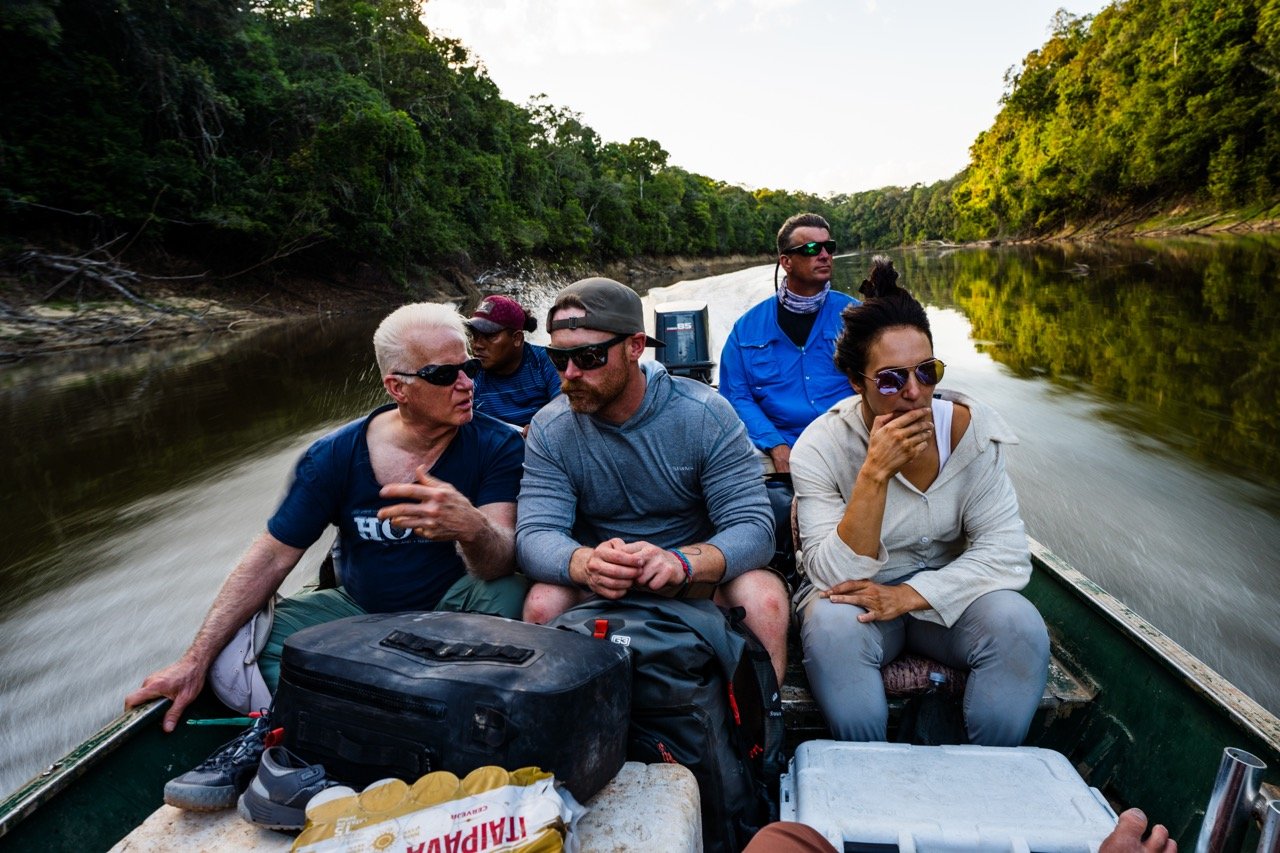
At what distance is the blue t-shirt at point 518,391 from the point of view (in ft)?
13.3

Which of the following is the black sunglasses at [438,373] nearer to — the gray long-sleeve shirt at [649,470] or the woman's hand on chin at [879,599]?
the gray long-sleeve shirt at [649,470]

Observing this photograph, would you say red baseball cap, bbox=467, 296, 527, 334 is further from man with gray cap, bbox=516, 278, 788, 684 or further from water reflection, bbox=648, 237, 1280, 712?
water reflection, bbox=648, 237, 1280, 712

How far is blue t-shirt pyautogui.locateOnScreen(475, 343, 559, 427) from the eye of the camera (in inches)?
160

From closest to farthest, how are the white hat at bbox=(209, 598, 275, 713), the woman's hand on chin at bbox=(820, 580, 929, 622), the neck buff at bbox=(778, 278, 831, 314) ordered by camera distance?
the woman's hand on chin at bbox=(820, 580, 929, 622) < the white hat at bbox=(209, 598, 275, 713) < the neck buff at bbox=(778, 278, 831, 314)

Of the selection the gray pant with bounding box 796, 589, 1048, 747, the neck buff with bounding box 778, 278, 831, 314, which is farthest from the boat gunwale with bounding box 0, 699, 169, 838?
the neck buff with bounding box 778, 278, 831, 314

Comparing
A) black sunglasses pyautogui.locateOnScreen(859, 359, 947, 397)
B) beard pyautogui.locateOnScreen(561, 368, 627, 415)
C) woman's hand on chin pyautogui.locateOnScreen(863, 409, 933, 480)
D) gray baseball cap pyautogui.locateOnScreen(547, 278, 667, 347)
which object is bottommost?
woman's hand on chin pyautogui.locateOnScreen(863, 409, 933, 480)

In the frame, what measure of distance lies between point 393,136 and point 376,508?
22.2 m

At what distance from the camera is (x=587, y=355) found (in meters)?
2.05

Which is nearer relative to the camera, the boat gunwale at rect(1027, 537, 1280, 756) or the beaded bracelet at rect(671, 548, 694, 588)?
the boat gunwale at rect(1027, 537, 1280, 756)

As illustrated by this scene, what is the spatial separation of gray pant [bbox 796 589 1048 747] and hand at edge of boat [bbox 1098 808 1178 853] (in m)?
0.52

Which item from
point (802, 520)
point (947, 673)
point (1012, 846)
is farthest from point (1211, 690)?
point (802, 520)

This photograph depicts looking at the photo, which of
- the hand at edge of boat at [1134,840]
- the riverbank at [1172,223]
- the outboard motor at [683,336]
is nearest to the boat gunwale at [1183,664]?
the hand at edge of boat at [1134,840]

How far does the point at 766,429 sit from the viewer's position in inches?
138

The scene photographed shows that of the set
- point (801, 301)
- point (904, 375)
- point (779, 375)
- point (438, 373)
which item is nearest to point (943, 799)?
point (904, 375)
